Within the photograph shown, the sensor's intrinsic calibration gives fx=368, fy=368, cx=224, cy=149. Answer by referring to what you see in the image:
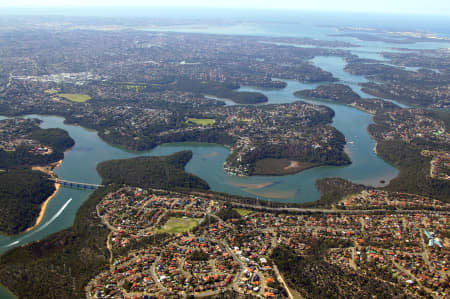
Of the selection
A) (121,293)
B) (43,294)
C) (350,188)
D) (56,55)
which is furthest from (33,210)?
(56,55)

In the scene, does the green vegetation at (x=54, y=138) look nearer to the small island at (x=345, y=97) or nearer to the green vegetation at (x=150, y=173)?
the green vegetation at (x=150, y=173)

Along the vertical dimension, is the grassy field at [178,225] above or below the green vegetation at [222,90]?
below

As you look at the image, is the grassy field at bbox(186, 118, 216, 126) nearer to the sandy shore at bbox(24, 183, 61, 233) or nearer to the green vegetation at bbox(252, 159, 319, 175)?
the green vegetation at bbox(252, 159, 319, 175)

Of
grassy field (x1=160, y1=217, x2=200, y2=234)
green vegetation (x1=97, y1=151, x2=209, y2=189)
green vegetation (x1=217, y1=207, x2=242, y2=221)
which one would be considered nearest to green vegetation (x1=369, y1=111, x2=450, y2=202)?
green vegetation (x1=217, y1=207, x2=242, y2=221)

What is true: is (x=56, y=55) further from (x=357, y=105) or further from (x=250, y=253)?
(x=250, y=253)

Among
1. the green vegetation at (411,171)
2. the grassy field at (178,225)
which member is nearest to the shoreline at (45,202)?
the grassy field at (178,225)
